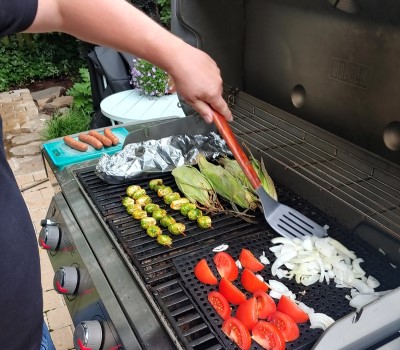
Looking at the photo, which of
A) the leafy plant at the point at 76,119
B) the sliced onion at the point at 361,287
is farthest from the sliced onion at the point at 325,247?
the leafy plant at the point at 76,119

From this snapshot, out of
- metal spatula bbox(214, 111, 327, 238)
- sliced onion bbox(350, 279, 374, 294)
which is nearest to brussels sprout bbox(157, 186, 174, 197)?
metal spatula bbox(214, 111, 327, 238)

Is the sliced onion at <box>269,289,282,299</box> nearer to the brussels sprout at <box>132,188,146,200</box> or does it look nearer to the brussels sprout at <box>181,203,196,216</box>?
the brussels sprout at <box>181,203,196,216</box>

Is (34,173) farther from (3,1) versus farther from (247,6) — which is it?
(3,1)

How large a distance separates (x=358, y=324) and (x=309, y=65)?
108cm

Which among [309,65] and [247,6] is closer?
[309,65]

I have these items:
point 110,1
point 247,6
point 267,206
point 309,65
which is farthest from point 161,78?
point 110,1

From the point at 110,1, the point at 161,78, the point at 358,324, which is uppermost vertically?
the point at 110,1

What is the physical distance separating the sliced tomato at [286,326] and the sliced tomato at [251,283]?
123 mm

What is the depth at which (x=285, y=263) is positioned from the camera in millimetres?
1366

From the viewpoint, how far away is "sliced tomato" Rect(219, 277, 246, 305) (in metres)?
1.21

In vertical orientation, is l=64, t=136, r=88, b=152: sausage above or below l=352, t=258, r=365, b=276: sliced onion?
below

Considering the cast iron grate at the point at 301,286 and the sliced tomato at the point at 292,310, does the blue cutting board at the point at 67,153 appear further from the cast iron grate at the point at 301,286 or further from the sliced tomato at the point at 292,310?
the sliced tomato at the point at 292,310

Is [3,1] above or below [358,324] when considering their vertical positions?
above

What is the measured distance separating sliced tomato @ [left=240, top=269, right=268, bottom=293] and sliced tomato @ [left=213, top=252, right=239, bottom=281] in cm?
4
